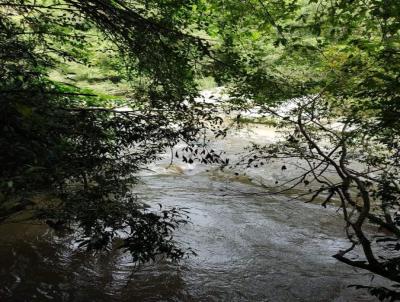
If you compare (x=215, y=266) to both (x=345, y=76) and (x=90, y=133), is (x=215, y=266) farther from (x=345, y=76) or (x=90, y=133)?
(x=90, y=133)

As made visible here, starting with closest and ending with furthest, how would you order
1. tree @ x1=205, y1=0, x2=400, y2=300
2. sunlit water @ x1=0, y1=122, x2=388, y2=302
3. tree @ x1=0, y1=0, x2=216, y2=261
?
tree @ x1=0, y1=0, x2=216, y2=261 → tree @ x1=205, y1=0, x2=400, y2=300 → sunlit water @ x1=0, y1=122, x2=388, y2=302

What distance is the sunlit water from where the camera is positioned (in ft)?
15.6

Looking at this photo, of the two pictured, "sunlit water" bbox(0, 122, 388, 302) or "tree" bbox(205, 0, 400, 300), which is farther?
"sunlit water" bbox(0, 122, 388, 302)

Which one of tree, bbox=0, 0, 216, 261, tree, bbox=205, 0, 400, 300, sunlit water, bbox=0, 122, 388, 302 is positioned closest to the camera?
tree, bbox=0, 0, 216, 261

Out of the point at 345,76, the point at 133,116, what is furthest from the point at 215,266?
the point at 345,76

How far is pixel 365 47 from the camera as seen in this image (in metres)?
3.76

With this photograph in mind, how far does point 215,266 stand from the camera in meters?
5.51

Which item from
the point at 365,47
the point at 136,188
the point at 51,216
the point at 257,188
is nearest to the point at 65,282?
the point at 51,216

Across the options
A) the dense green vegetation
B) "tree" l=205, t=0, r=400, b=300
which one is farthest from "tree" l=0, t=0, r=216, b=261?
"tree" l=205, t=0, r=400, b=300

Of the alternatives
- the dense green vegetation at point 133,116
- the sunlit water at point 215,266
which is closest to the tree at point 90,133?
the dense green vegetation at point 133,116

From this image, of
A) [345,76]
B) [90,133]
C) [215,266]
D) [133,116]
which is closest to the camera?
[90,133]

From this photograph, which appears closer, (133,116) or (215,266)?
(133,116)

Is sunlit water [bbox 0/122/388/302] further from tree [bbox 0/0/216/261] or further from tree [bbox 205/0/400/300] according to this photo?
tree [bbox 0/0/216/261]

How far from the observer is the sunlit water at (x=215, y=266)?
15.6ft
